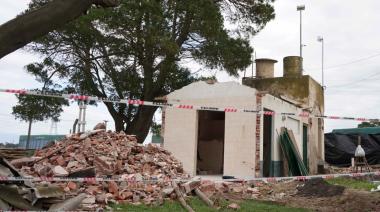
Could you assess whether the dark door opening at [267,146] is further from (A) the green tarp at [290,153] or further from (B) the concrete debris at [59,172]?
(B) the concrete debris at [59,172]

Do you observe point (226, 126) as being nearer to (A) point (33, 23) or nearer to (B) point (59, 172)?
(B) point (59, 172)

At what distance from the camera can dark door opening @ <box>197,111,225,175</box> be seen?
1988cm

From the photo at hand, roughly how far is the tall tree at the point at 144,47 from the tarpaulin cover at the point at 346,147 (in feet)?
25.1

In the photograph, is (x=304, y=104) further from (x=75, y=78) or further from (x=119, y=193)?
(x=119, y=193)

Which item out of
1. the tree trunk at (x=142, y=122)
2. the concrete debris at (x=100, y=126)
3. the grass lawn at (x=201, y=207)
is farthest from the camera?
the tree trunk at (x=142, y=122)

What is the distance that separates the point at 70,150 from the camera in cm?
1169

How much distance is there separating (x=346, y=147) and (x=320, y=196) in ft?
46.0

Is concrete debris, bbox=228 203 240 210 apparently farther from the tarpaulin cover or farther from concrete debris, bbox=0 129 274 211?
the tarpaulin cover

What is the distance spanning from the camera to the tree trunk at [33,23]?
5.71m

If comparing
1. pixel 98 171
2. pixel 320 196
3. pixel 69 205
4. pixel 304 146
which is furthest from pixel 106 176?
pixel 304 146

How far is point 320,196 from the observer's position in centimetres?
1129

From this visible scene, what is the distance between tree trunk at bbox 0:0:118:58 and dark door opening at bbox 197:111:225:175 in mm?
14014

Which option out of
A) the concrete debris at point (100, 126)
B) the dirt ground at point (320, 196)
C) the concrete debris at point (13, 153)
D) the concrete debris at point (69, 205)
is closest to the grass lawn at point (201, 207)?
the dirt ground at point (320, 196)

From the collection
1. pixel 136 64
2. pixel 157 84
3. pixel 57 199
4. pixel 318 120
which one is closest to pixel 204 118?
pixel 157 84
